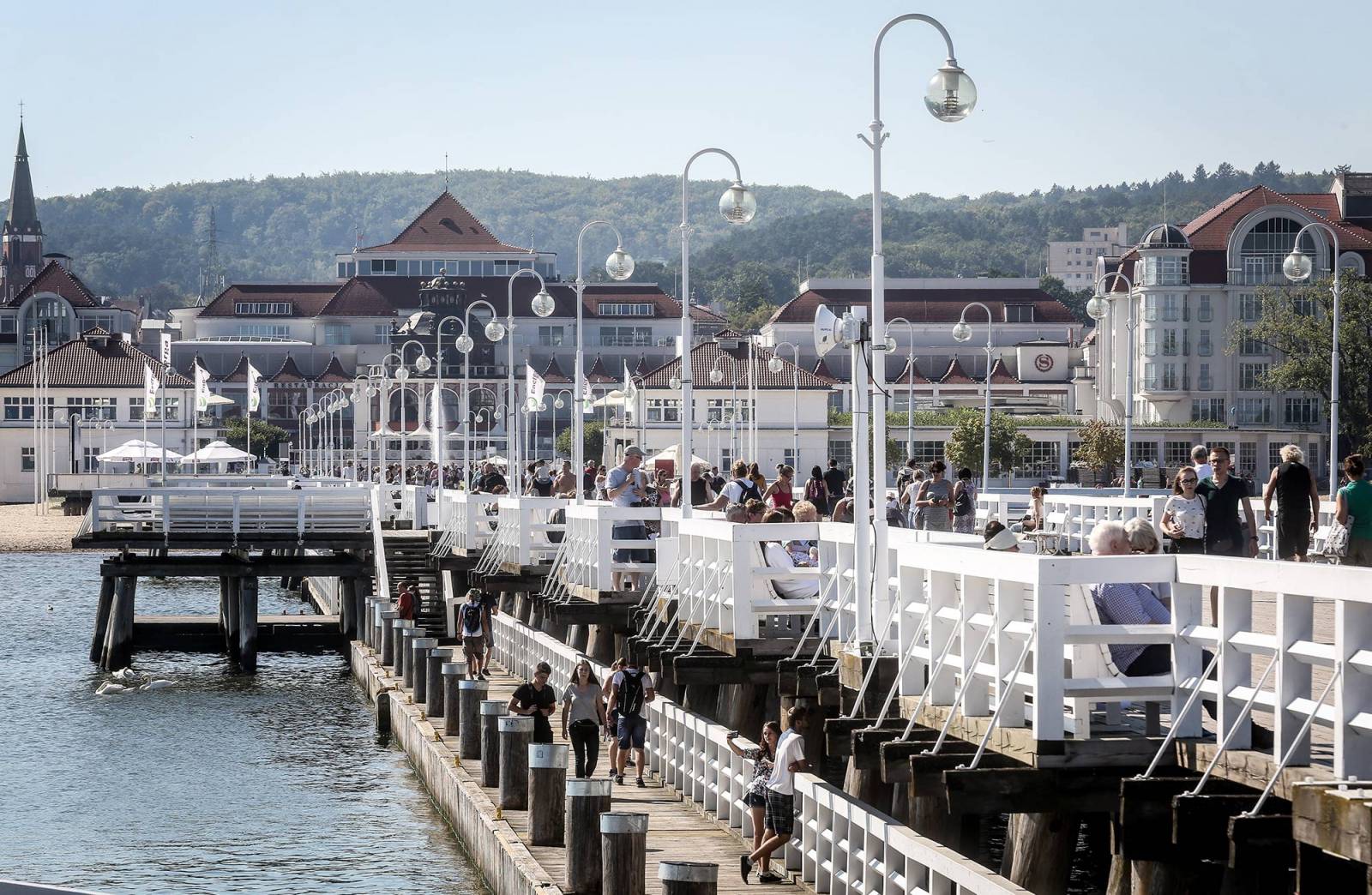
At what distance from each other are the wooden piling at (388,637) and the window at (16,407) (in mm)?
92300

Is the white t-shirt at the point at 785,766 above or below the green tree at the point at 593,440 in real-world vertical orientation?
below

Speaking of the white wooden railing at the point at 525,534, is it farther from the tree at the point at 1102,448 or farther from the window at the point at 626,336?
the window at the point at 626,336

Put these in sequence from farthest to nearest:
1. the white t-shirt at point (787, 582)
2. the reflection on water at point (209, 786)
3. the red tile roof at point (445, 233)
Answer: the red tile roof at point (445, 233), the reflection on water at point (209, 786), the white t-shirt at point (787, 582)

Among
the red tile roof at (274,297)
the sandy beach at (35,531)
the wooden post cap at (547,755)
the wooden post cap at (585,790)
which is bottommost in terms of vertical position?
the sandy beach at (35,531)

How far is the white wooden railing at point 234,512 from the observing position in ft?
144

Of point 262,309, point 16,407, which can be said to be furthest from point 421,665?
point 262,309

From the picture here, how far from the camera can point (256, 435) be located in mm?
138875

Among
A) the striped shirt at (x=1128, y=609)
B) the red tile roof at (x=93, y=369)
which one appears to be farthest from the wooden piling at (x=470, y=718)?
the red tile roof at (x=93, y=369)

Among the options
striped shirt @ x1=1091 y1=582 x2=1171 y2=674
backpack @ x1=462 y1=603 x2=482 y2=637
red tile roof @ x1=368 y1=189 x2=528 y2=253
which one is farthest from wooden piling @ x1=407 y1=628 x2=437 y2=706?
red tile roof @ x1=368 y1=189 x2=528 y2=253

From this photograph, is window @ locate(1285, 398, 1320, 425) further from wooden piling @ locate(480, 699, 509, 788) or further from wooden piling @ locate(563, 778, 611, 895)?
wooden piling @ locate(563, 778, 611, 895)

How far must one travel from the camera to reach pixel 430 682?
98.0ft

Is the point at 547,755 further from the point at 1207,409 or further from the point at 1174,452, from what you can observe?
the point at 1207,409

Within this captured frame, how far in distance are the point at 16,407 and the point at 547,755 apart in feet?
374

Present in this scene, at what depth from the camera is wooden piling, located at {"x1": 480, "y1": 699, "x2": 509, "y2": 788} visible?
2220 centimetres
